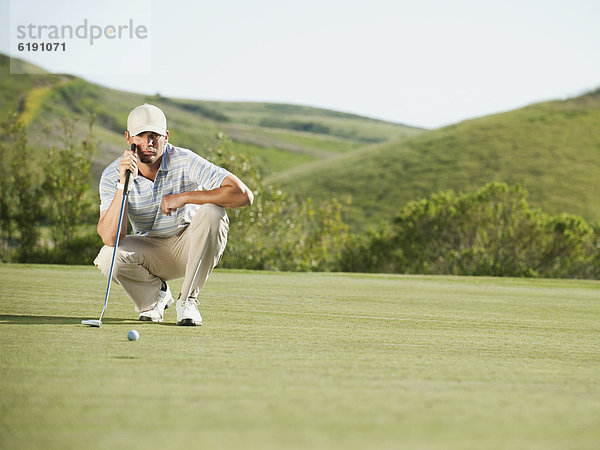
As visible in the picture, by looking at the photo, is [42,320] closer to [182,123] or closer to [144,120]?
[144,120]

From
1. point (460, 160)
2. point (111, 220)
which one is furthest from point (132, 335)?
point (460, 160)

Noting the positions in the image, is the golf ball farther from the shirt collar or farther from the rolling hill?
the rolling hill

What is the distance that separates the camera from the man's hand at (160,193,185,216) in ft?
17.2

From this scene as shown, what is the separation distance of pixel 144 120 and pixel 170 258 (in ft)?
3.59

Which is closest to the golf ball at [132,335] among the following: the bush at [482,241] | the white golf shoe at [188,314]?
the white golf shoe at [188,314]

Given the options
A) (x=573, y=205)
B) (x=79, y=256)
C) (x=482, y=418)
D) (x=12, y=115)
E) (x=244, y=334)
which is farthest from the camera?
(x=573, y=205)

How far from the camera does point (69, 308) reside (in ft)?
19.5

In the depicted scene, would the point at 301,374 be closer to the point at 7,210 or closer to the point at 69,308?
the point at 69,308

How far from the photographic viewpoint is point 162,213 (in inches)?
218

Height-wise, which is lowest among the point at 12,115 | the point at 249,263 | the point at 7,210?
the point at 249,263

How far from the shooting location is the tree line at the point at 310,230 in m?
15.3

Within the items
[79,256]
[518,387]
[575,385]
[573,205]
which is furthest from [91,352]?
[573,205]

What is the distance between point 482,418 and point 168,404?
1038 millimetres

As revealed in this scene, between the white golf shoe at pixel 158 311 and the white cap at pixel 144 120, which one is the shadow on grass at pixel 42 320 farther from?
the white cap at pixel 144 120
